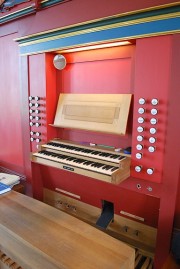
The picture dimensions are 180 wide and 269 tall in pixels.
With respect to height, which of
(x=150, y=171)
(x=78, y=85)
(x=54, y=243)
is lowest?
(x=54, y=243)

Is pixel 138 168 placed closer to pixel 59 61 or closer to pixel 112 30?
pixel 112 30

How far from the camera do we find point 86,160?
2123mm

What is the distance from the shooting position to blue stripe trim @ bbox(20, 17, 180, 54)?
163 cm

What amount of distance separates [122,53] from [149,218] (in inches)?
62.9

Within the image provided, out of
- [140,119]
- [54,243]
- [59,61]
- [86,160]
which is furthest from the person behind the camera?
[59,61]

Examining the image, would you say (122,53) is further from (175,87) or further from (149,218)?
(149,218)

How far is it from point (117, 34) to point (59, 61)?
80 cm

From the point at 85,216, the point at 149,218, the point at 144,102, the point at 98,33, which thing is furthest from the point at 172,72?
the point at 85,216

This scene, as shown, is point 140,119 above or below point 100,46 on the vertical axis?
below

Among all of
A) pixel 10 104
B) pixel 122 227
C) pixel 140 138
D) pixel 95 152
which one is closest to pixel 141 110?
pixel 140 138

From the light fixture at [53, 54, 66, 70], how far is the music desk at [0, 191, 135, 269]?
4.96 ft

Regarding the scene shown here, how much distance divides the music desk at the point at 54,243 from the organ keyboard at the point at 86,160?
17.1 inches

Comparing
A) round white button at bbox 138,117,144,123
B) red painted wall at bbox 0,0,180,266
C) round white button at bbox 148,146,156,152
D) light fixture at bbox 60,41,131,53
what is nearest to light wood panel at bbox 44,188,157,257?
red painted wall at bbox 0,0,180,266

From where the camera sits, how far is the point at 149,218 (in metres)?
2.10
